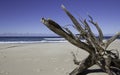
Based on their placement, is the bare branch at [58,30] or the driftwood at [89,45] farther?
the driftwood at [89,45]

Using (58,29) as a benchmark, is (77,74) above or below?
below

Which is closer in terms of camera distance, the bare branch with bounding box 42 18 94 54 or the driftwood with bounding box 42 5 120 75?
the bare branch with bounding box 42 18 94 54

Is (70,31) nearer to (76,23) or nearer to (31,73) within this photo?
(76,23)

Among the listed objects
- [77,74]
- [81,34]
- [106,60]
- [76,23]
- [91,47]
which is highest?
[76,23]

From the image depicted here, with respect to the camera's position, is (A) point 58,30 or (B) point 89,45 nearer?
(A) point 58,30

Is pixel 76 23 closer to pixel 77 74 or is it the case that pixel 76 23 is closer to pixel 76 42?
pixel 76 42

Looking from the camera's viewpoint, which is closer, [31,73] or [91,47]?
[91,47]

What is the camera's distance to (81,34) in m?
5.20

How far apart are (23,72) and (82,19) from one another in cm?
268

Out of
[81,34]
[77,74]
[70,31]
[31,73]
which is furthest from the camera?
[31,73]

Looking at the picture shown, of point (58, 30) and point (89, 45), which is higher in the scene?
point (58, 30)

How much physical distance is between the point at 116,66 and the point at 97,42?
1.02 m

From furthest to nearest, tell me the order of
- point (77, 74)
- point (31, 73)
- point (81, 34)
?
point (31, 73) < point (77, 74) < point (81, 34)

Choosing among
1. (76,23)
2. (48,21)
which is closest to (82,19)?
(76,23)
